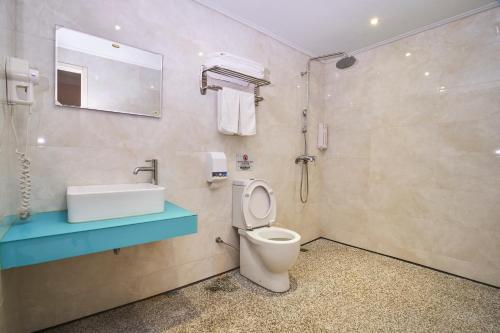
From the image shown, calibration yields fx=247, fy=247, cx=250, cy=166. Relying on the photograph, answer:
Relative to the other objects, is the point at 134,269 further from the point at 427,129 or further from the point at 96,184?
the point at 427,129

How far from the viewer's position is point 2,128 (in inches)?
43.0

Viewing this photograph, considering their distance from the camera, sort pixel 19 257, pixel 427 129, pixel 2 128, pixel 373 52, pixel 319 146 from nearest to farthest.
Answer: pixel 19 257, pixel 2 128, pixel 427 129, pixel 373 52, pixel 319 146

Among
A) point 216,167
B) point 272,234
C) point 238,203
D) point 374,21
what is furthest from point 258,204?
point 374,21

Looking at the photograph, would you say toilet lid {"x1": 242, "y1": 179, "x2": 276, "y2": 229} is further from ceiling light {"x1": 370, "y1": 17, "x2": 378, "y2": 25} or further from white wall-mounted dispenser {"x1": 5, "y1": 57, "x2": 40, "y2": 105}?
ceiling light {"x1": 370, "y1": 17, "x2": 378, "y2": 25}

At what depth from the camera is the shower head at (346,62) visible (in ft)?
9.41

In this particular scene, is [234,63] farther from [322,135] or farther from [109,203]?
[322,135]

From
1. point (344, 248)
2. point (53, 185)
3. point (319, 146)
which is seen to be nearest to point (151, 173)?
point (53, 185)

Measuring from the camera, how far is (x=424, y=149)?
7.79ft

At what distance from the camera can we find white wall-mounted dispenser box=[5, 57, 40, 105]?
1.12 meters

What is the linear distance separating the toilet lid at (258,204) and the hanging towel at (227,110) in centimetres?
50

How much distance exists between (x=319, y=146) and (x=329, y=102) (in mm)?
584

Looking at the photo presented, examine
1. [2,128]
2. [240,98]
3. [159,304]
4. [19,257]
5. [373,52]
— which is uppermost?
[373,52]

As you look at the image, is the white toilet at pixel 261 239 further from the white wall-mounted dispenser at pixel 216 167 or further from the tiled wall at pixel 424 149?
the tiled wall at pixel 424 149

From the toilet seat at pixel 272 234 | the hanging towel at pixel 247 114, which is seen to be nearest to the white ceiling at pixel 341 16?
the hanging towel at pixel 247 114
